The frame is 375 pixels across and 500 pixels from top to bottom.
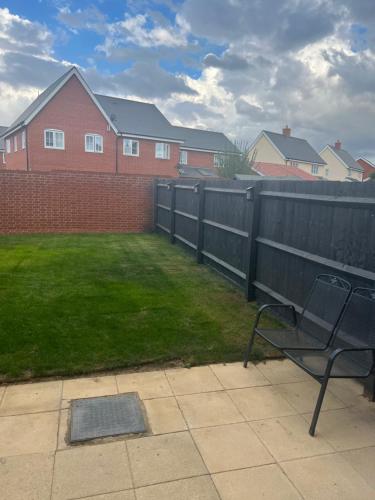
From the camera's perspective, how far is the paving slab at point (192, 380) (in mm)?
3186

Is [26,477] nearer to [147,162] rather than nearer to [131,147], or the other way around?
[131,147]

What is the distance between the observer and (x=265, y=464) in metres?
2.29

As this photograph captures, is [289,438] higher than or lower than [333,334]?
lower

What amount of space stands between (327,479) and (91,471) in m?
1.39

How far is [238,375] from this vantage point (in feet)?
11.4

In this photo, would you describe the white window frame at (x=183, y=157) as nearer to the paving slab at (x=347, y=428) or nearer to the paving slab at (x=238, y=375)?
the paving slab at (x=238, y=375)

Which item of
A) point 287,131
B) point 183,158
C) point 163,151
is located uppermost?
point 287,131

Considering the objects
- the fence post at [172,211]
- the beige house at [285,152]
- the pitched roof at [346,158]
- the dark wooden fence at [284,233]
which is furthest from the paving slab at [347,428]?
the pitched roof at [346,158]

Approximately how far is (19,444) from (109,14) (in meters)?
12.1

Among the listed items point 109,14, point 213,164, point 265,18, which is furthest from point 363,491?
point 213,164

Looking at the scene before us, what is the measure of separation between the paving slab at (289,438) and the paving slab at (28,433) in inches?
55.9

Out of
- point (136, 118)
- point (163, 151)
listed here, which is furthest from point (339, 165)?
point (136, 118)

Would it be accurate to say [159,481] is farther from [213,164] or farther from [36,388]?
[213,164]

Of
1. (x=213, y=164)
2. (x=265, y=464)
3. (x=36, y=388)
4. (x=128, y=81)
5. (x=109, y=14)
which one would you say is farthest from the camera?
(x=128, y=81)
